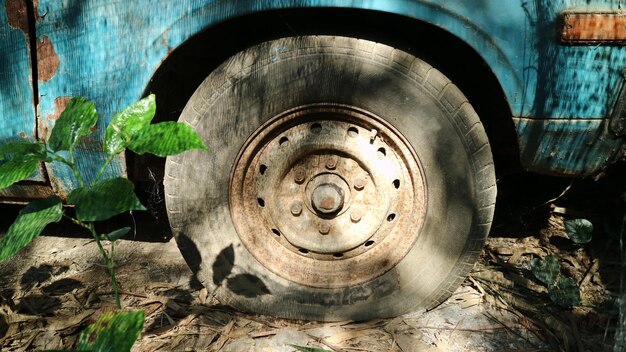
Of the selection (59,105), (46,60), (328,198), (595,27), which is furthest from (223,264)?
(595,27)

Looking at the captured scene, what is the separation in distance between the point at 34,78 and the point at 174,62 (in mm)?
541

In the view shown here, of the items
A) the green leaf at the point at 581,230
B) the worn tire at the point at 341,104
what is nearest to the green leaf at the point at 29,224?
the worn tire at the point at 341,104

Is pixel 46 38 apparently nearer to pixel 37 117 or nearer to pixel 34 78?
pixel 34 78

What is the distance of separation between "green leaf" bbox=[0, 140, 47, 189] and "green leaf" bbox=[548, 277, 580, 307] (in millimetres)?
1913

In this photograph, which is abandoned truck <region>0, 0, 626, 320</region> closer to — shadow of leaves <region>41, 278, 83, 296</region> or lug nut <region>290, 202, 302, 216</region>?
lug nut <region>290, 202, 302, 216</region>

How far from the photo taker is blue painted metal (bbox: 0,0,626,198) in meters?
1.96

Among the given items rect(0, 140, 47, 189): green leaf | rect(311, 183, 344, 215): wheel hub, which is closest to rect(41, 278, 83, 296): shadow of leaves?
rect(0, 140, 47, 189): green leaf

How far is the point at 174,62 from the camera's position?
7.50 feet

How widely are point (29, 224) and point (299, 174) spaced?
36.9 inches

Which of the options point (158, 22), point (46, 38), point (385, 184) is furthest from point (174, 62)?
point (385, 184)

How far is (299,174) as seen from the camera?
2.27 m

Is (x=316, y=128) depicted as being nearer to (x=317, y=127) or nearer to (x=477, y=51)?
(x=317, y=127)

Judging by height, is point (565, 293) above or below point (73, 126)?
below

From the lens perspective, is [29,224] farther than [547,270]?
No
